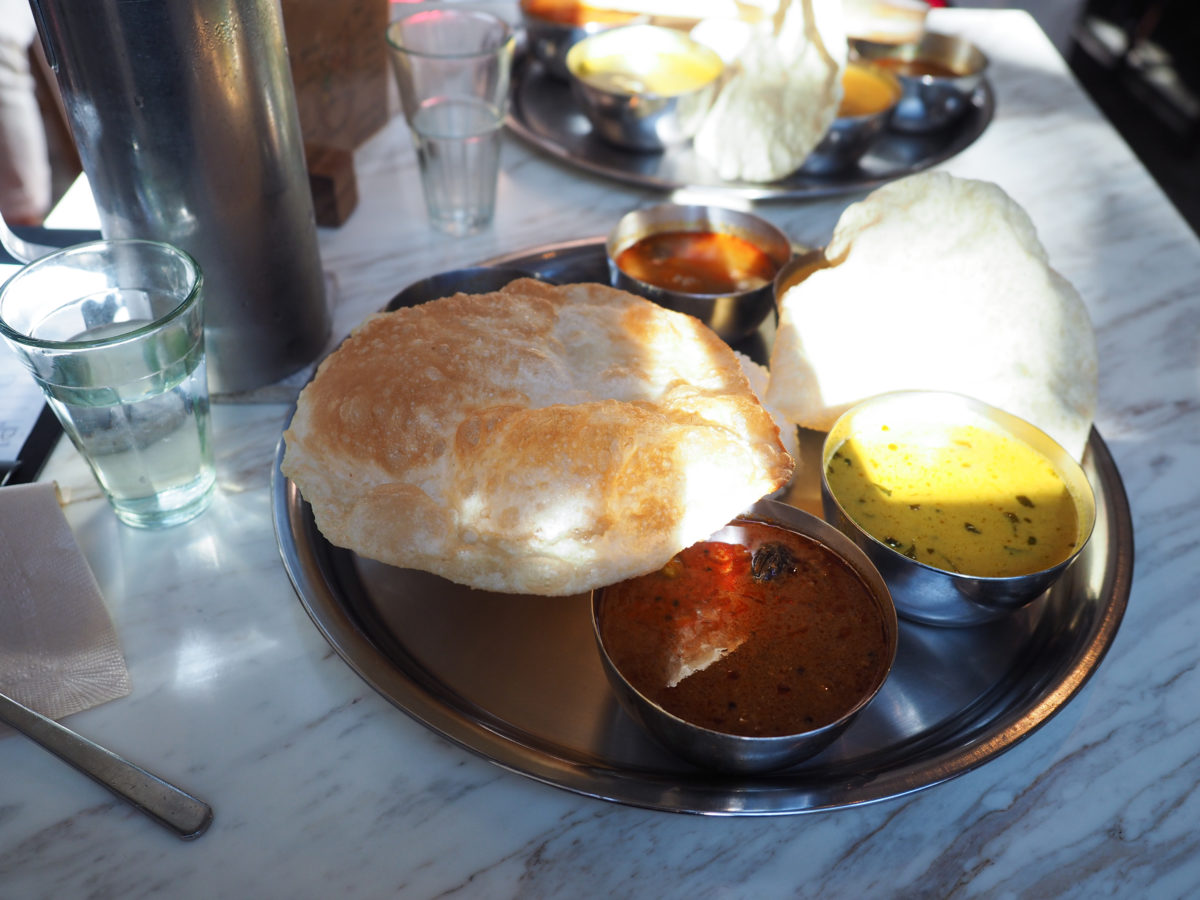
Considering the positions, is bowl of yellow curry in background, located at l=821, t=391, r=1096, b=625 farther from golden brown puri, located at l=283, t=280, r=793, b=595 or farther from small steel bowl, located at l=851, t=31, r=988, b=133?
small steel bowl, located at l=851, t=31, r=988, b=133

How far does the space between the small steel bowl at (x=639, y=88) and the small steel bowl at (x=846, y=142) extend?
0.36 metres

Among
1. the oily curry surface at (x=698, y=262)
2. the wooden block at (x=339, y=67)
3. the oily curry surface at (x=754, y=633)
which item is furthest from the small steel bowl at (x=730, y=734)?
the wooden block at (x=339, y=67)

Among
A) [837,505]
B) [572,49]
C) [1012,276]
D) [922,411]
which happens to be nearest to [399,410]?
[837,505]

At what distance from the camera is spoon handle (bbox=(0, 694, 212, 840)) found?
122cm

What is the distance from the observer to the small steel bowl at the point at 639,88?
2627 mm

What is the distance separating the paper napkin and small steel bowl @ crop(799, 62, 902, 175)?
2.08 metres

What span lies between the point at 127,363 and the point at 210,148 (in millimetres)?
398

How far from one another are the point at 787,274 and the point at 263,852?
1.55 meters

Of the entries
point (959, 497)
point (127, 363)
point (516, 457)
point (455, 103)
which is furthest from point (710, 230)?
point (127, 363)

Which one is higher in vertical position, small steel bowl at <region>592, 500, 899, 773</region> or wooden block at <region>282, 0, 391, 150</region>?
wooden block at <region>282, 0, 391, 150</region>

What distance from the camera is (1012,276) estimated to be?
1761mm

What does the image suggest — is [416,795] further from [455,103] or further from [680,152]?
[680,152]

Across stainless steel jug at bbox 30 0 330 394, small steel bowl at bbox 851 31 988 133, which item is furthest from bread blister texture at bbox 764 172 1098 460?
small steel bowl at bbox 851 31 988 133

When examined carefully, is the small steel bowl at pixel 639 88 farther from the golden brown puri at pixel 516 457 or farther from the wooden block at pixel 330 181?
the golden brown puri at pixel 516 457
